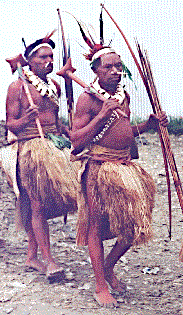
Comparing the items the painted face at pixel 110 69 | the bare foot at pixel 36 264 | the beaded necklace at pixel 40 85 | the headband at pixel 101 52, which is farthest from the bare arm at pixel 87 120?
the bare foot at pixel 36 264

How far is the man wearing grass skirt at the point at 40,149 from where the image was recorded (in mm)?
4996

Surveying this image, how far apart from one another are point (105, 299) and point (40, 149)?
1.47 meters

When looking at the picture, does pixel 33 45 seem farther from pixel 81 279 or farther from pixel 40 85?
pixel 81 279

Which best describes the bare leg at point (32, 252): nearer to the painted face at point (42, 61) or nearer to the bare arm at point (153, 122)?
the painted face at point (42, 61)

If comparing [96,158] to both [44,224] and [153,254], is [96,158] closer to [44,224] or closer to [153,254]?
[44,224]

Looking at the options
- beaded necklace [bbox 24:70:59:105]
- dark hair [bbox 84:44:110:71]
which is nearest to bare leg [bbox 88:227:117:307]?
dark hair [bbox 84:44:110:71]

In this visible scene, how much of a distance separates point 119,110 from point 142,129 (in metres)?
0.39

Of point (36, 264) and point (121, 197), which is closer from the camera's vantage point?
point (121, 197)

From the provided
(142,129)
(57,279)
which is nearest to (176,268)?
(57,279)

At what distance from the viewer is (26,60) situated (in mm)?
5152

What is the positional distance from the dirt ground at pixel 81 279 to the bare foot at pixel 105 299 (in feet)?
0.15

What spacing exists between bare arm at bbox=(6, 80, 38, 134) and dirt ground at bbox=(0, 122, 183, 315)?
130 cm

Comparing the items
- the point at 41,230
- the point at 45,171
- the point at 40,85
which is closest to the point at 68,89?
the point at 40,85

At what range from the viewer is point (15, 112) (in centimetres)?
499
